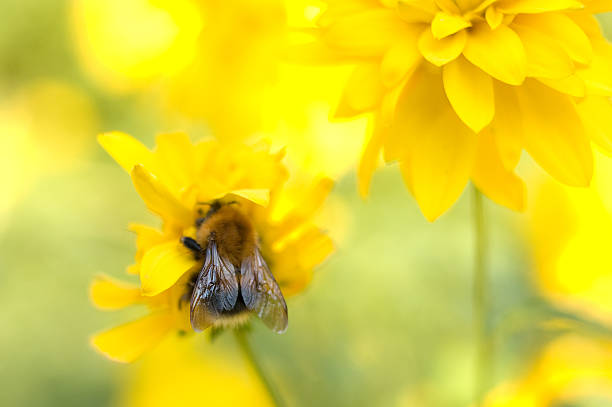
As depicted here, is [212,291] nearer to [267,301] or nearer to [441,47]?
[267,301]

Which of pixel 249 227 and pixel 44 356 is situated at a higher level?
pixel 44 356

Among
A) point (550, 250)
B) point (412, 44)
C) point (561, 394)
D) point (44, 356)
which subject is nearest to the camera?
point (412, 44)

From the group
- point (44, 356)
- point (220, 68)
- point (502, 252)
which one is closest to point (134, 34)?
point (220, 68)

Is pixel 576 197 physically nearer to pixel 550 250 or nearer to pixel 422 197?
pixel 550 250

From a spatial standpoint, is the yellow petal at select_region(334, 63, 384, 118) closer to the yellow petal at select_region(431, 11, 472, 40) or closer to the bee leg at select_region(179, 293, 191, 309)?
the yellow petal at select_region(431, 11, 472, 40)

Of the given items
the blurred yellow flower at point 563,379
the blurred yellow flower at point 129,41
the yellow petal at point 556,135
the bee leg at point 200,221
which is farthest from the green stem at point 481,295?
the blurred yellow flower at point 129,41

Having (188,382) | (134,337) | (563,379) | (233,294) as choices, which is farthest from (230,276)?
(188,382)
